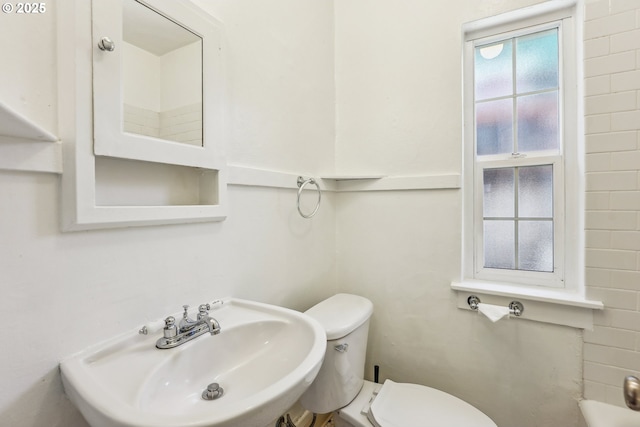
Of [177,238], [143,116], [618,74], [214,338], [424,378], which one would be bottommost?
[424,378]

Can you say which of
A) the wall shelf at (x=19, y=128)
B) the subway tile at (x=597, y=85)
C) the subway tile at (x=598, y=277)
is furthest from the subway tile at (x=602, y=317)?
the wall shelf at (x=19, y=128)

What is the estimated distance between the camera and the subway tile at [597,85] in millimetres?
1147

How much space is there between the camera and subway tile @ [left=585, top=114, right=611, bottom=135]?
1147 millimetres

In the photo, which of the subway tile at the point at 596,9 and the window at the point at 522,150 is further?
the window at the point at 522,150

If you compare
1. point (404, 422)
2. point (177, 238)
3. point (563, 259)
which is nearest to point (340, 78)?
point (177, 238)

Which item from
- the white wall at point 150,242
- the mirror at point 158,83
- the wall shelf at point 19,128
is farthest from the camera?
the mirror at point 158,83

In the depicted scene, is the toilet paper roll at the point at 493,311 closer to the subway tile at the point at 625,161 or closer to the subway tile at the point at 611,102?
the subway tile at the point at 625,161

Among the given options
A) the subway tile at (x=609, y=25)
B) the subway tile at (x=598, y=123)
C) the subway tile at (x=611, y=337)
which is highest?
the subway tile at (x=609, y=25)

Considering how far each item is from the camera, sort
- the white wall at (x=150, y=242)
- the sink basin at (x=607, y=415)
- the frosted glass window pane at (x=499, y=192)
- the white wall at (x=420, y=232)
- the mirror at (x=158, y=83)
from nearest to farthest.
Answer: the white wall at (x=150, y=242), the mirror at (x=158, y=83), the sink basin at (x=607, y=415), the white wall at (x=420, y=232), the frosted glass window pane at (x=499, y=192)

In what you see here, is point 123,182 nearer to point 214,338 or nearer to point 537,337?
point 214,338

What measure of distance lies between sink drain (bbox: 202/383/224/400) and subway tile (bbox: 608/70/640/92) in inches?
70.0

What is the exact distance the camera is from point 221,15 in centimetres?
103

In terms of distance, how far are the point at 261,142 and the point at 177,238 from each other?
1.73 ft

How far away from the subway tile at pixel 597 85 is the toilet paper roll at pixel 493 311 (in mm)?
971
